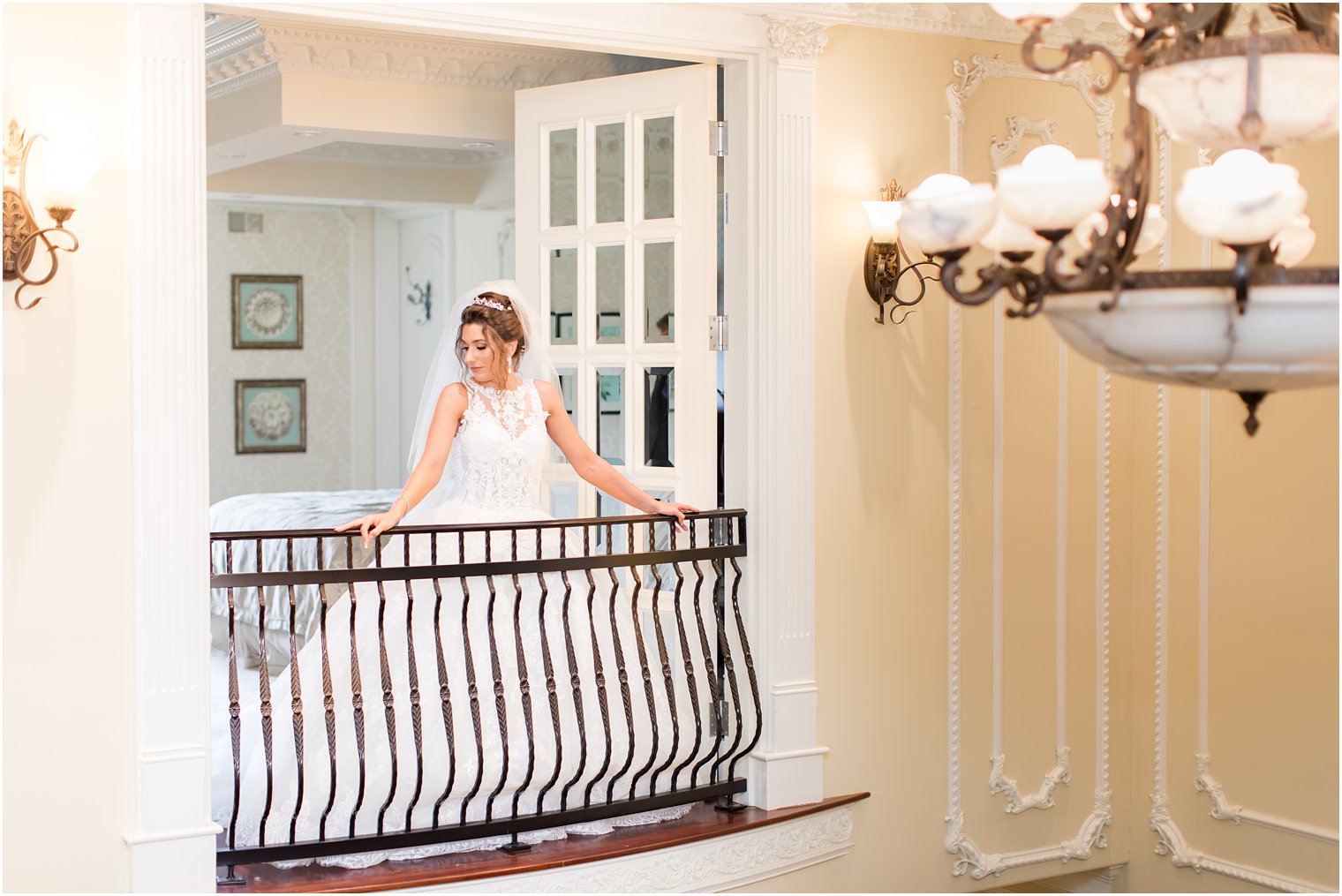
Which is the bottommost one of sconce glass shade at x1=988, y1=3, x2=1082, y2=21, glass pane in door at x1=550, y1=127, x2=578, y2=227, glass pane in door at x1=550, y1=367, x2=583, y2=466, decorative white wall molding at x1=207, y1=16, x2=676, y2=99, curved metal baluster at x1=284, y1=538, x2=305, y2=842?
curved metal baluster at x1=284, y1=538, x2=305, y2=842

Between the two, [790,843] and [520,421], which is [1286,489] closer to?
[790,843]

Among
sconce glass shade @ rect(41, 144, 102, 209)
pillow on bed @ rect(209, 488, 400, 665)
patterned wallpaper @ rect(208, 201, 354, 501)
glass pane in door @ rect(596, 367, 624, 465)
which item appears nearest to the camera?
sconce glass shade @ rect(41, 144, 102, 209)

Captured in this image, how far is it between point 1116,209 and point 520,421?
2339 mm

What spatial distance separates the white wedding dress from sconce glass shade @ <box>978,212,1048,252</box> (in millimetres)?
1953

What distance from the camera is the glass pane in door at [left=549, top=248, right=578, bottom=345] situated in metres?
4.46

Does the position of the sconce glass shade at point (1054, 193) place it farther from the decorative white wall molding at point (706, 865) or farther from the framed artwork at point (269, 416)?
the framed artwork at point (269, 416)

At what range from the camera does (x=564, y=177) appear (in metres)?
4.48

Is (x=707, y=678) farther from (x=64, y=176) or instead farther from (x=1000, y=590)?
(x=64, y=176)

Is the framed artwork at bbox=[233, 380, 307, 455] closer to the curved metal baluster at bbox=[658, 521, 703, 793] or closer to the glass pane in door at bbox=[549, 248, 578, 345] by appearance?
the glass pane in door at bbox=[549, 248, 578, 345]

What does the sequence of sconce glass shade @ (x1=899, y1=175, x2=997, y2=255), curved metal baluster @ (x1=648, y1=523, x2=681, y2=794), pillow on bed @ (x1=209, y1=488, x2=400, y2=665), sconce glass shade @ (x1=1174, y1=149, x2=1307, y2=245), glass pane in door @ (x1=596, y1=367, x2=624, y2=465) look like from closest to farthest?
1. sconce glass shade @ (x1=1174, y1=149, x2=1307, y2=245)
2. sconce glass shade @ (x1=899, y1=175, x2=997, y2=255)
3. curved metal baluster @ (x1=648, y1=523, x2=681, y2=794)
4. glass pane in door @ (x1=596, y1=367, x2=624, y2=465)
5. pillow on bed @ (x1=209, y1=488, x2=400, y2=665)

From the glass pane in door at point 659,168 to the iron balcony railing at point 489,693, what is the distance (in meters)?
0.98

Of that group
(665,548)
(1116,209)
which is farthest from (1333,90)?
(665,548)

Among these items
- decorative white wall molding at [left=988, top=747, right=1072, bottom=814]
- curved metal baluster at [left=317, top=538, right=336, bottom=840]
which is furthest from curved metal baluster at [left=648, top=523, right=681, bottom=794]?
decorative white wall molding at [left=988, top=747, right=1072, bottom=814]

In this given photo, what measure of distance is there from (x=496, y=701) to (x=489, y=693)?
0.14 metres
